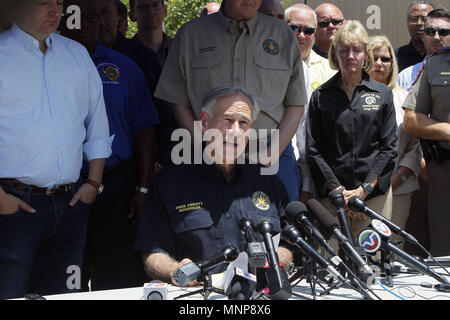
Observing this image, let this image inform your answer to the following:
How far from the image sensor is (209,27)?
3.90 metres

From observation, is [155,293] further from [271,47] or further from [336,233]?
[271,47]

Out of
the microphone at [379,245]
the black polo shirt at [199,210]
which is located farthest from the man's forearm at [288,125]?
the microphone at [379,245]

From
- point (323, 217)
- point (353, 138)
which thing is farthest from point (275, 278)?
point (353, 138)

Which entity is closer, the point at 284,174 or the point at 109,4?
the point at 284,174

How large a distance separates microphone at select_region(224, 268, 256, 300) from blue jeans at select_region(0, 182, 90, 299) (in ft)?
4.53

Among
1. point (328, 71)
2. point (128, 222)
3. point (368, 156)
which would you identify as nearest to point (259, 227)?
point (128, 222)

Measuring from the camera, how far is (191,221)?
3010 millimetres

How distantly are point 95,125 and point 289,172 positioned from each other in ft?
4.18

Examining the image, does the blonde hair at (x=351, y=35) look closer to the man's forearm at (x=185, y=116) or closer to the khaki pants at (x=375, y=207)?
the khaki pants at (x=375, y=207)

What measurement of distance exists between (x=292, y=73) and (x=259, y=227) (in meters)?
2.04

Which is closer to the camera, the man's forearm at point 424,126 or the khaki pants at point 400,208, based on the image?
the man's forearm at point 424,126

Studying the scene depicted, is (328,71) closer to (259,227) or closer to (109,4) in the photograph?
(109,4)

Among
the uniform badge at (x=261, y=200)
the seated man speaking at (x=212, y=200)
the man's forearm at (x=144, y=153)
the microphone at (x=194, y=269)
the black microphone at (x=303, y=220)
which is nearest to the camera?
the microphone at (x=194, y=269)

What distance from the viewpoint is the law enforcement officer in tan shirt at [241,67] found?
12.5 feet
